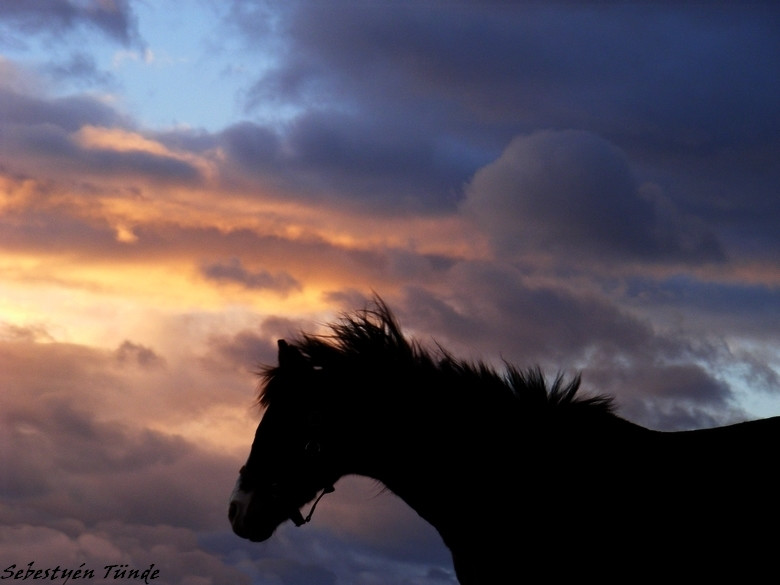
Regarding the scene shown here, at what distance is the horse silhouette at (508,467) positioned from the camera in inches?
239

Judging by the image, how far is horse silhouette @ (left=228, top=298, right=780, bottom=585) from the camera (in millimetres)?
6059

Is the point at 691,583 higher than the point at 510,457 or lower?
lower

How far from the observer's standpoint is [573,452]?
6402 mm

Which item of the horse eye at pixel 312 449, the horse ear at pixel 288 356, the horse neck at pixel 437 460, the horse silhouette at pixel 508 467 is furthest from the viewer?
the horse ear at pixel 288 356

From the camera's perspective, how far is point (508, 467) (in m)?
6.36

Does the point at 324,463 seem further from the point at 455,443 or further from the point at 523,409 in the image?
the point at 523,409

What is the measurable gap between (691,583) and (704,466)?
0.98 metres

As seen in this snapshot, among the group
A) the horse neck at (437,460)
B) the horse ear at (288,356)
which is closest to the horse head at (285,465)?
the horse ear at (288,356)

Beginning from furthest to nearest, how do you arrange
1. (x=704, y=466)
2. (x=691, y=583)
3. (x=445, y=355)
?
(x=445, y=355)
(x=704, y=466)
(x=691, y=583)

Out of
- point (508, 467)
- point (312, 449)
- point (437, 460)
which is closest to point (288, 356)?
point (312, 449)

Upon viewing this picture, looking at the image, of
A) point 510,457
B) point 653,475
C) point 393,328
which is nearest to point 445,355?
point 393,328

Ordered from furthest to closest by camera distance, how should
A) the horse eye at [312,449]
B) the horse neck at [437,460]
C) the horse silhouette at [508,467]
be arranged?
the horse eye at [312,449] < the horse neck at [437,460] < the horse silhouette at [508,467]

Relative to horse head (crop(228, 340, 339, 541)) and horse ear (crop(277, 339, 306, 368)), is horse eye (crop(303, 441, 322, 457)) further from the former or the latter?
horse ear (crop(277, 339, 306, 368))

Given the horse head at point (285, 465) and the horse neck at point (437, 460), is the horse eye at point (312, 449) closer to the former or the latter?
the horse head at point (285, 465)
